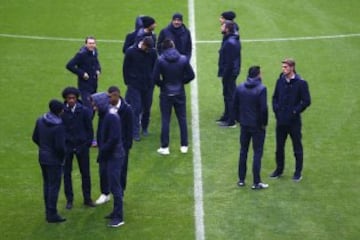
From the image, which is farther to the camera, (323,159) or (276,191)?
(323,159)

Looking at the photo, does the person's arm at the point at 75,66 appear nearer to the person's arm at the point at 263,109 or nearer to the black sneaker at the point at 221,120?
the black sneaker at the point at 221,120

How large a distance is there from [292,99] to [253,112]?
78cm

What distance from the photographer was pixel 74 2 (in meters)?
26.1

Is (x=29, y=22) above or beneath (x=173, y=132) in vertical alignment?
above

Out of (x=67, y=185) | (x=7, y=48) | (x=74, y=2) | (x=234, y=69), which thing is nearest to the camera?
(x=67, y=185)

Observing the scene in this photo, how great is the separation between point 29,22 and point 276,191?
12.0 metres

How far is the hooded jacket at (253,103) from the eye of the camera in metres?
Answer: 14.3

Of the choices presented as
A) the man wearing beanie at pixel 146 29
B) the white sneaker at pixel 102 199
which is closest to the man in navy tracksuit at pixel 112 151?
the white sneaker at pixel 102 199

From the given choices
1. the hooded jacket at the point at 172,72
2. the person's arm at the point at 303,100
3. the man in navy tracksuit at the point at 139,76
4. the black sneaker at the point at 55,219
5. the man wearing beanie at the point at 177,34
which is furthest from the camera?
the man wearing beanie at the point at 177,34

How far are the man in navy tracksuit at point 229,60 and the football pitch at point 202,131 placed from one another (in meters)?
0.73

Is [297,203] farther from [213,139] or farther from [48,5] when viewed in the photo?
[48,5]

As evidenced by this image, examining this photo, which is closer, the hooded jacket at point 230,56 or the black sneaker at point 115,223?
the black sneaker at point 115,223

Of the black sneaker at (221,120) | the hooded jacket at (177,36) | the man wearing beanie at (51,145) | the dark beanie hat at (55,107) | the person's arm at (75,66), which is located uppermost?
the hooded jacket at (177,36)

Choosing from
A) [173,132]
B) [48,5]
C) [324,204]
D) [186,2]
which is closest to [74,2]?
[48,5]
